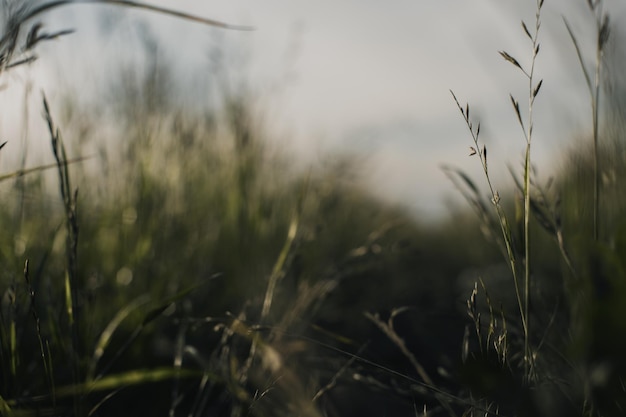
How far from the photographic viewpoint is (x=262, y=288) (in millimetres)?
1981

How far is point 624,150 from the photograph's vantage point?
3.68 feet

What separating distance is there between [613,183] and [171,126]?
5.42 ft

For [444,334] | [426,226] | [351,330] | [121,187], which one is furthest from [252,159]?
[426,226]

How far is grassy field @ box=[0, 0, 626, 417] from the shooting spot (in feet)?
2.56

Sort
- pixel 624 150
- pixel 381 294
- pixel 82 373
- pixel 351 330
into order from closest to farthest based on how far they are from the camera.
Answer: pixel 624 150, pixel 82 373, pixel 351 330, pixel 381 294

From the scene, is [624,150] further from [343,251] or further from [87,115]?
[343,251]

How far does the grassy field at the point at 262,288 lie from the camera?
0.78 meters

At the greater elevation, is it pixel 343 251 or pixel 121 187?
pixel 121 187

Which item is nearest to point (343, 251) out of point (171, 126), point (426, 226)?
point (171, 126)

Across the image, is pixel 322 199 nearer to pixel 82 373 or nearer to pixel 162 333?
pixel 162 333

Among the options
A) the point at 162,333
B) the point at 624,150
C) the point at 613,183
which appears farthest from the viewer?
the point at 162,333

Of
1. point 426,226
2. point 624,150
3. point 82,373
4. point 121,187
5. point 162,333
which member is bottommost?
point 426,226

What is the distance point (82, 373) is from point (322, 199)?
1.35 meters

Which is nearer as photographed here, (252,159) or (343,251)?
(252,159)
